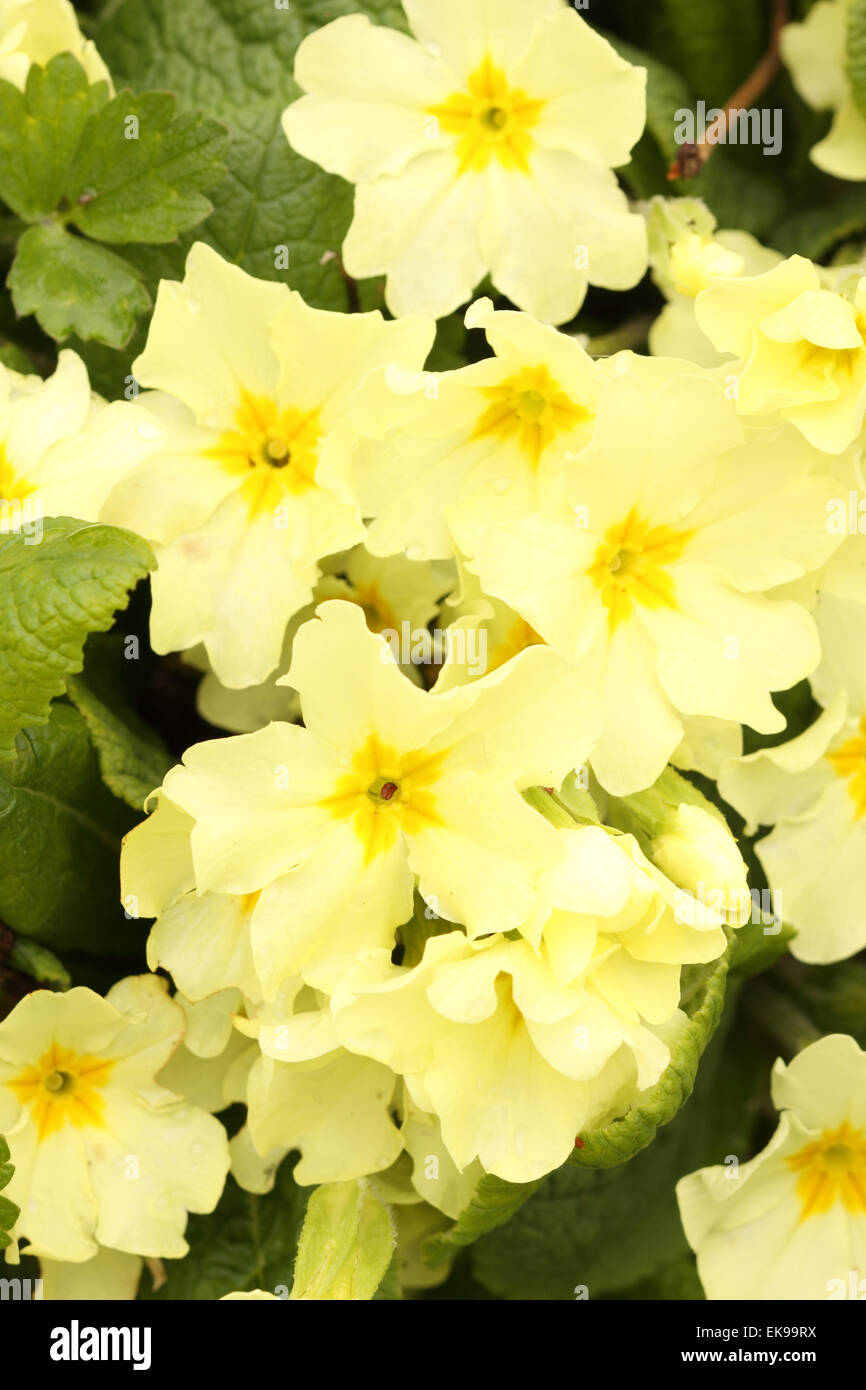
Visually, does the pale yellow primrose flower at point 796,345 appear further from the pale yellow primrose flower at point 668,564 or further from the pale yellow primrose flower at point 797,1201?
the pale yellow primrose flower at point 797,1201

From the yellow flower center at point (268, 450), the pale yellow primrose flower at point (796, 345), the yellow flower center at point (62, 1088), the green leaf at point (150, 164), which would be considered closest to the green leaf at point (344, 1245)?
the yellow flower center at point (62, 1088)

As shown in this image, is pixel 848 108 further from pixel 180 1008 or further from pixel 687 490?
pixel 180 1008

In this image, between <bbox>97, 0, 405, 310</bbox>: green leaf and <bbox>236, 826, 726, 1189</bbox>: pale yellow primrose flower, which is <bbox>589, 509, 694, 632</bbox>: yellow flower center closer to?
<bbox>236, 826, 726, 1189</bbox>: pale yellow primrose flower

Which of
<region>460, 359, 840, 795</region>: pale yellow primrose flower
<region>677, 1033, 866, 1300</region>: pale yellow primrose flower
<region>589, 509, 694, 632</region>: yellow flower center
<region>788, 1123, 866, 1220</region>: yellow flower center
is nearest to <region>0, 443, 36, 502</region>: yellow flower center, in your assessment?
<region>460, 359, 840, 795</region>: pale yellow primrose flower

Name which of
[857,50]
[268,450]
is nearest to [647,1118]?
[268,450]

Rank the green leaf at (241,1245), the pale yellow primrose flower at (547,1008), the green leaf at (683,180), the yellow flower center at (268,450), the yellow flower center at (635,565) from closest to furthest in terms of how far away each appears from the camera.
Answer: the pale yellow primrose flower at (547,1008) < the yellow flower center at (635,565) < the yellow flower center at (268,450) < the green leaf at (241,1245) < the green leaf at (683,180)

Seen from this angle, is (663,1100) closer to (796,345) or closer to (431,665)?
(431,665)
